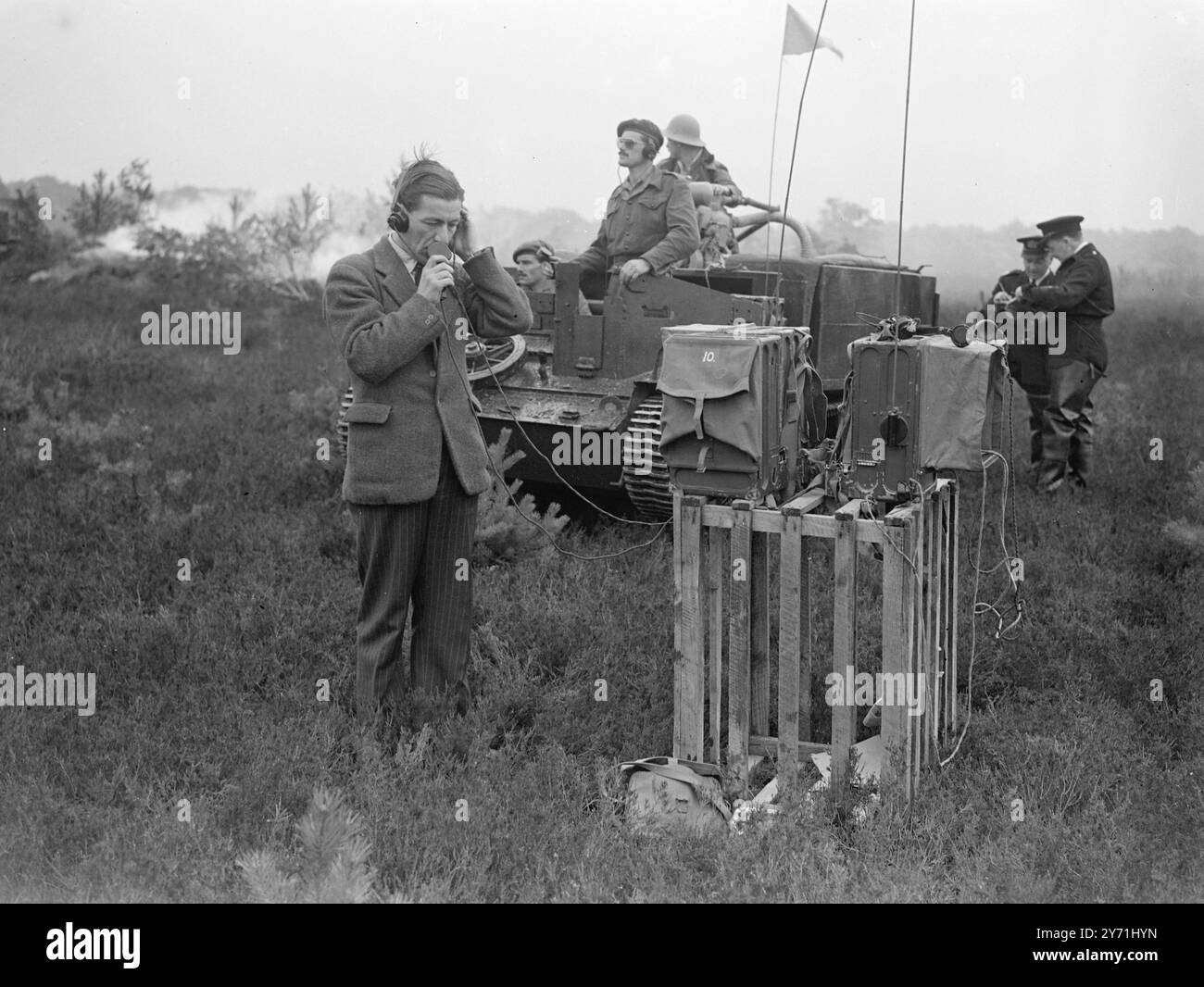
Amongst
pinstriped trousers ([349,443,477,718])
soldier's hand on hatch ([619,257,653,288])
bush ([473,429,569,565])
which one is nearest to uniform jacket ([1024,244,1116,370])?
soldier's hand on hatch ([619,257,653,288])

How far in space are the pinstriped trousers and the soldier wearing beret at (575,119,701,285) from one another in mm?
4084

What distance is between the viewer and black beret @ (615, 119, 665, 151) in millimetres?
8875

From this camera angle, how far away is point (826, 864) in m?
3.94

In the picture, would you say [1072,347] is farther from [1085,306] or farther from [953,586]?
[953,586]

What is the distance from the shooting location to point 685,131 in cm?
1073

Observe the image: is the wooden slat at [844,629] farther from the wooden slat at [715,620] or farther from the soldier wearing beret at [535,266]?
the soldier wearing beret at [535,266]

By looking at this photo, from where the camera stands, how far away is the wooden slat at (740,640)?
4.56m

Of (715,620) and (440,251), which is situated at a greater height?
(440,251)

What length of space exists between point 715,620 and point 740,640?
0.13 meters

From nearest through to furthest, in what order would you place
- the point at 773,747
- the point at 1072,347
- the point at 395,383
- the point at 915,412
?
the point at 915,412 → the point at 395,383 → the point at 773,747 → the point at 1072,347

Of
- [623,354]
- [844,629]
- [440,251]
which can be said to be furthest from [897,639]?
[623,354]

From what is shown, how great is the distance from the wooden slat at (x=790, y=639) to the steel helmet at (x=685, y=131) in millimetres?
6761

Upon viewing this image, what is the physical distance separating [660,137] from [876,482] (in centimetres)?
494

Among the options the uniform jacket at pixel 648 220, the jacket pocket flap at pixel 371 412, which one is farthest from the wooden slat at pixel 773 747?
the uniform jacket at pixel 648 220
